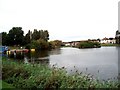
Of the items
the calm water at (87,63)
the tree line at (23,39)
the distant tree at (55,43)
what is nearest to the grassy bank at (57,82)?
the calm water at (87,63)

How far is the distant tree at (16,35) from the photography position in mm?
98525

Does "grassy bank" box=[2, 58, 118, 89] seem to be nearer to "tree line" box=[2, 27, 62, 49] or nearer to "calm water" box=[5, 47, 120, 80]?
"calm water" box=[5, 47, 120, 80]

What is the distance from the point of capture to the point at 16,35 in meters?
98.5

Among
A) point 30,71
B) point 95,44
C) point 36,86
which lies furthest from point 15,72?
point 95,44

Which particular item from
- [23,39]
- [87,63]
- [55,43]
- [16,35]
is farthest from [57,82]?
[55,43]

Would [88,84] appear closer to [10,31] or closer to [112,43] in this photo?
[10,31]

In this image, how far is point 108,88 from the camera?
47.6ft

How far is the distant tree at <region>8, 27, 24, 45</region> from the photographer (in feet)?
323

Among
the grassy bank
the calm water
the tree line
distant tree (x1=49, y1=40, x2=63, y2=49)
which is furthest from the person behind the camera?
distant tree (x1=49, y1=40, x2=63, y2=49)

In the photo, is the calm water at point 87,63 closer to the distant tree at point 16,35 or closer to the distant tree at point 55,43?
the distant tree at point 16,35

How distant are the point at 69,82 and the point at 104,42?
124m

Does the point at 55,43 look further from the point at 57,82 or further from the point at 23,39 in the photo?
the point at 57,82

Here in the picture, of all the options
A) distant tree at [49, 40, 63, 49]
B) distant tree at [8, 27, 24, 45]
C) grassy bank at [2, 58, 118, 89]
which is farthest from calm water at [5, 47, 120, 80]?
distant tree at [49, 40, 63, 49]

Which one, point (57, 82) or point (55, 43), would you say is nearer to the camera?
point (57, 82)
